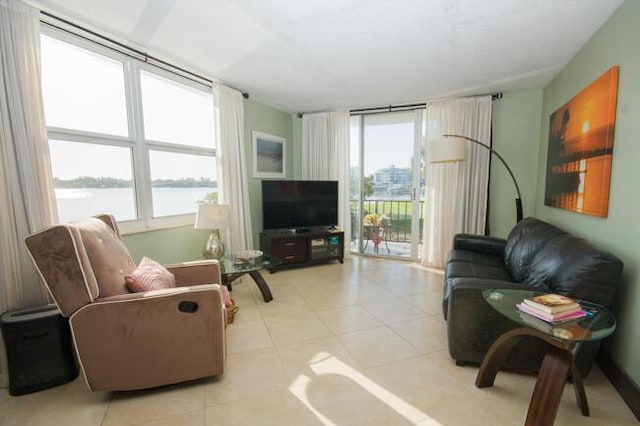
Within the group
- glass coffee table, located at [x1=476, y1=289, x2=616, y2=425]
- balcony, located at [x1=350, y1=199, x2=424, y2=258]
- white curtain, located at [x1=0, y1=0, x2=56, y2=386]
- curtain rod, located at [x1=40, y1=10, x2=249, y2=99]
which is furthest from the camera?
balcony, located at [x1=350, y1=199, x2=424, y2=258]

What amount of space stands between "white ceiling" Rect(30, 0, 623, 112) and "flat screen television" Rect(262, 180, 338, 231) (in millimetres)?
1357

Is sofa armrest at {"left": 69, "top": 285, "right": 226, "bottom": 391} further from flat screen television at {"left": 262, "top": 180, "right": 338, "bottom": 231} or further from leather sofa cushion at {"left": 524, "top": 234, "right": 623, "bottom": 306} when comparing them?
flat screen television at {"left": 262, "top": 180, "right": 338, "bottom": 231}

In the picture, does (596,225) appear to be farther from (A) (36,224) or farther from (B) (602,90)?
(A) (36,224)

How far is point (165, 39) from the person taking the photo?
2.39 metres

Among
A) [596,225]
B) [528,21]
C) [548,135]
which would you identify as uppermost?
[528,21]

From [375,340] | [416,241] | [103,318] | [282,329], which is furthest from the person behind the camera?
[416,241]

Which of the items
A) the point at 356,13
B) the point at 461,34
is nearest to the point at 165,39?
the point at 356,13

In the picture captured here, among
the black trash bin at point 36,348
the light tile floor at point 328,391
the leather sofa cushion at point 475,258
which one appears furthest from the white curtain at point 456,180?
the black trash bin at point 36,348

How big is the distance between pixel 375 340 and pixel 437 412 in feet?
2.38

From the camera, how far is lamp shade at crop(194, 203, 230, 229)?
8.94 feet

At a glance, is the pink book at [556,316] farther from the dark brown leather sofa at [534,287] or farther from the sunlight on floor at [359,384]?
the sunlight on floor at [359,384]

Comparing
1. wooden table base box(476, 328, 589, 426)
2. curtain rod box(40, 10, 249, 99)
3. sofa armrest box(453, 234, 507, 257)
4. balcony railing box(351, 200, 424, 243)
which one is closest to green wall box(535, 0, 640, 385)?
wooden table base box(476, 328, 589, 426)

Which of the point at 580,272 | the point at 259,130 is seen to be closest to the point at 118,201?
the point at 259,130

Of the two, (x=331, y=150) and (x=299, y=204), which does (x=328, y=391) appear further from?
(x=331, y=150)
